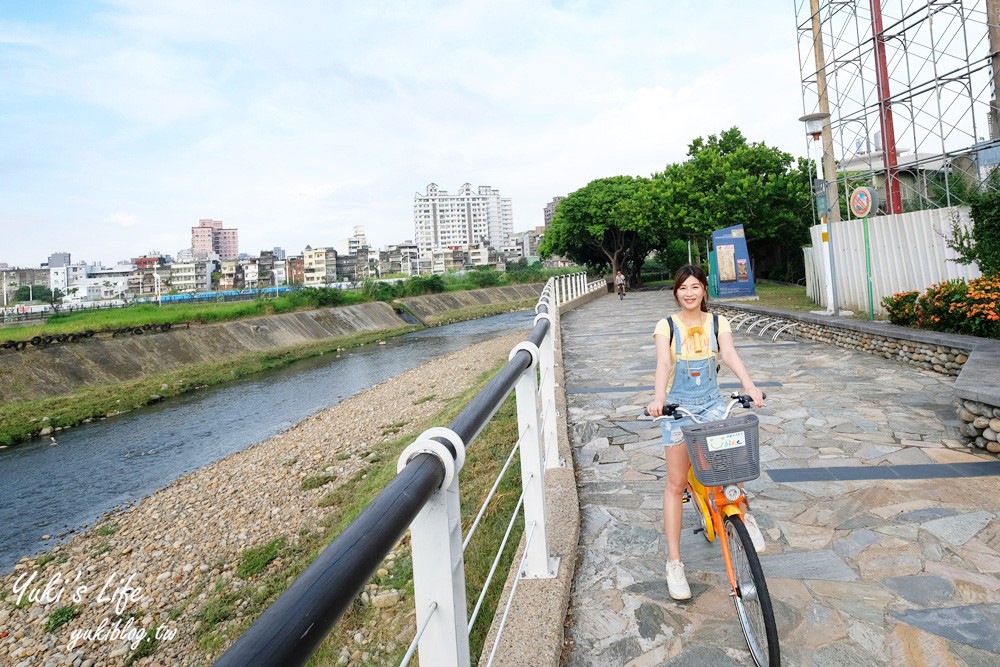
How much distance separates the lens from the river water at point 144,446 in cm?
938

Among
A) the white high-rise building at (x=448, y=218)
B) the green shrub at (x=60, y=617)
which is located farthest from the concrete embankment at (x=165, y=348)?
the white high-rise building at (x=448, y=218)

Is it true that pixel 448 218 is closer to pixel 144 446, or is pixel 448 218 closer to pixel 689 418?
pixel 144 446

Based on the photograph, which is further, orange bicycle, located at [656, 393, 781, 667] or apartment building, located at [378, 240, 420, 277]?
apartment building, located at [378, 240, 420, 277]

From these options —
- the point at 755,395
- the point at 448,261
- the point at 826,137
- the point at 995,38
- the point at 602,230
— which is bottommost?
the point at 755,395

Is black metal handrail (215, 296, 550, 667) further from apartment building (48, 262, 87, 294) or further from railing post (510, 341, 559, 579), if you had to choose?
apartment building (48, 262, 87, 294)

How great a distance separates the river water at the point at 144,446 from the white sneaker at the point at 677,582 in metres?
8.33

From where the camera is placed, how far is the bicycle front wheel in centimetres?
210

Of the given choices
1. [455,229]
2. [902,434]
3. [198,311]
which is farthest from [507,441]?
[455,229]

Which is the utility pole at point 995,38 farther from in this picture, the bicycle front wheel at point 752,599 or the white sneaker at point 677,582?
the bicycle front wheel at point 752,599

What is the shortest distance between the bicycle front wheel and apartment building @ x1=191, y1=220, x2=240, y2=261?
196457 mm

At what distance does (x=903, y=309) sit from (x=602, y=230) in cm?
3175

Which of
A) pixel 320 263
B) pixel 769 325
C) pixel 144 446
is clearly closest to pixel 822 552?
pixel 769 325

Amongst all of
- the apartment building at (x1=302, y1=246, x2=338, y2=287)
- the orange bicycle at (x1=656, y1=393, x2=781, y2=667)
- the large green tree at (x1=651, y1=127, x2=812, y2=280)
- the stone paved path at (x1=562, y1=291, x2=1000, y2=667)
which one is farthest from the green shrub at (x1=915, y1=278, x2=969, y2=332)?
the apartment building at (x1=302, y1=246, x2=338, y2=287)

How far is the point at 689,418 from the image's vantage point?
2711 mm
